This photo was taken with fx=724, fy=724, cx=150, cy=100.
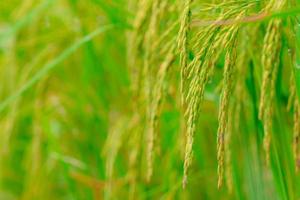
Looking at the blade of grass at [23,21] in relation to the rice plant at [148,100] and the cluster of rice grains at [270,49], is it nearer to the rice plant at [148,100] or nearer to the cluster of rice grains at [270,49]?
the rice plant at [148,100]

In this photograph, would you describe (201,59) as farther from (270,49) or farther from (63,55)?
(63,55)

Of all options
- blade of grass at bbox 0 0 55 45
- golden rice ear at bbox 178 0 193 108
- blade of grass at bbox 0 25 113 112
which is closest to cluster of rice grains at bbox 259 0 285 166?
golden rice ear at bbox 178 0 193 108

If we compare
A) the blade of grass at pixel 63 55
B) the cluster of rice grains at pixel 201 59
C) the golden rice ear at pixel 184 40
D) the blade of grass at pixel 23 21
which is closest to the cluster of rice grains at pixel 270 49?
the cluster of rice grains at pixel 201 59

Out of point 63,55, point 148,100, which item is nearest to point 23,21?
point 63,55

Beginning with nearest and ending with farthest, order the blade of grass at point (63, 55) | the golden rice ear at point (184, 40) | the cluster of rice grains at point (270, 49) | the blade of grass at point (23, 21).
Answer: the golden rice ear at point (184, 40) → the cluster of rice grains at point (270, 49) → the blade of grass at point (63, 55) → the blade of grass at point (23, 21)

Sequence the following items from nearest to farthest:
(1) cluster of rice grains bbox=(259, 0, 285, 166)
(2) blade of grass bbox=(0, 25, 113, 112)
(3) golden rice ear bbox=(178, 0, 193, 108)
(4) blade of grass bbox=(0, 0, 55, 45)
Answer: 1. (3) golden rice ear bbox=(178, 0, 193, 108)
2. (1) cluster of rice grains bbox=(259, 0, 285, 166)
3. (2) blade of grass bbox=(0, 25, 113, 112)
4. (4) blade of grass bbox=(0, 0, 55, 45)

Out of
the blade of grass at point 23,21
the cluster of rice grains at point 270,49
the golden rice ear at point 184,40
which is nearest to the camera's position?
the golden rice ear at point 184,40

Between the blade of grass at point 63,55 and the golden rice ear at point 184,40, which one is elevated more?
the blade of grass at point 63,55

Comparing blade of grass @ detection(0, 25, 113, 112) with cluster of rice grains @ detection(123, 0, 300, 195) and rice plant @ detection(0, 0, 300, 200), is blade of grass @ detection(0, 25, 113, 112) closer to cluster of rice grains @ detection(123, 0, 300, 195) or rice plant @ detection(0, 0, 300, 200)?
rice plant @ detection(0, 0, 300, 200)
